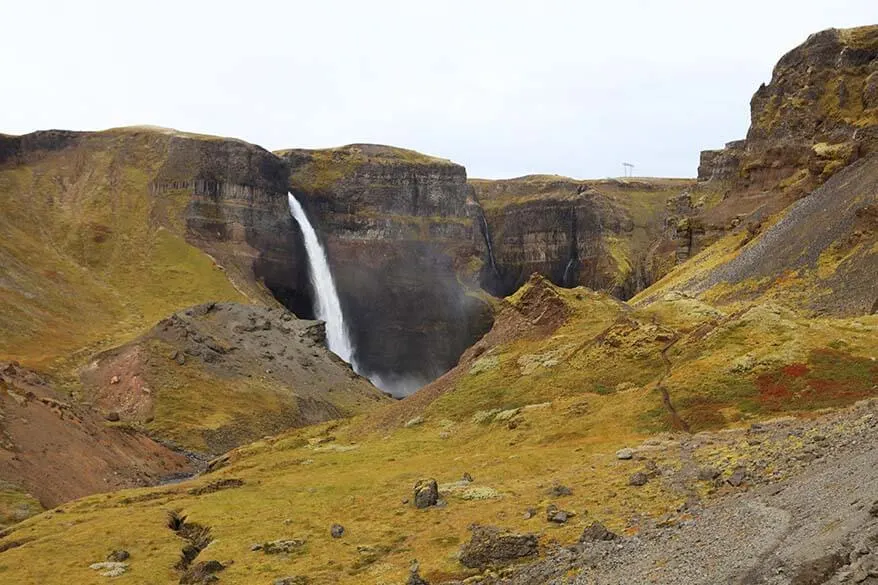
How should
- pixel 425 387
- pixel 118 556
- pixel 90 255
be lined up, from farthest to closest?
pixel 90 255
pixel 425 387
pixel 118 556

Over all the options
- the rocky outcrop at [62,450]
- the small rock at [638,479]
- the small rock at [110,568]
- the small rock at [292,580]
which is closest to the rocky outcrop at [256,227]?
the rocky outcrop at [62,450]

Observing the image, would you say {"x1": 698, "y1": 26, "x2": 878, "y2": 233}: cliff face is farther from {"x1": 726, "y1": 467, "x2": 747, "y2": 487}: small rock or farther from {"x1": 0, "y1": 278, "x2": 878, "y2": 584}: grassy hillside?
{"x1": 726, "y1": 467, "x2": 747, "y2": 487}: small rock

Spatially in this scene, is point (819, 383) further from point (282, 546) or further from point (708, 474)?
point (282, 546)

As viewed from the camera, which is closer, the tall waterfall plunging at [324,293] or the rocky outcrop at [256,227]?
the rocky outcrop at [256,227]

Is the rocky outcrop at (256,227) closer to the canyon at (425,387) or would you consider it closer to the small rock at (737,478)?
the canyon at (425,387)

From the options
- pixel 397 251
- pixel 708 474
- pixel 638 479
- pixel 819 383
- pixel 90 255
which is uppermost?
pixel 90 255

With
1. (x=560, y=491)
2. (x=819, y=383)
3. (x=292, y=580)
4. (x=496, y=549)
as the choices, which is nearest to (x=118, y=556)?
(x=292, y=580)

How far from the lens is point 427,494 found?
36812 millimetres

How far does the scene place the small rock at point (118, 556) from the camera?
36.0 m

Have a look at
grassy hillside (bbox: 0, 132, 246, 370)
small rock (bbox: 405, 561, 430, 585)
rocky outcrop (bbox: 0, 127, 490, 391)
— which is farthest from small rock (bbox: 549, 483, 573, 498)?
rocky outcrop (bbox: 0, 127, 490, 391)

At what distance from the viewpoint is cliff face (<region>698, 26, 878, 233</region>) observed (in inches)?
3930

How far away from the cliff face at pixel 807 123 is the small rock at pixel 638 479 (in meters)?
77.1

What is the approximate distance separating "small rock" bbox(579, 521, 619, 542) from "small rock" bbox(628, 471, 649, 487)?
5.09m

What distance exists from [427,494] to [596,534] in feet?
37.6
